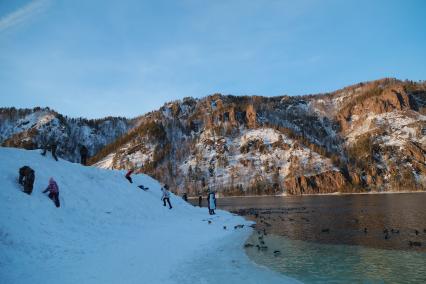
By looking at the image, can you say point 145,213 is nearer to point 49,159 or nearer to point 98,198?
point 98,198

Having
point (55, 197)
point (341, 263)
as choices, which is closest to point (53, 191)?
point (55, 197)

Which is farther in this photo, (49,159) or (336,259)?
(49,159)

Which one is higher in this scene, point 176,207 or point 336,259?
point 176,207

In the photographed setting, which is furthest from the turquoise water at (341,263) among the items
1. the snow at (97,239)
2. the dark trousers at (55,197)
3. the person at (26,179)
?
the person at (26,179)

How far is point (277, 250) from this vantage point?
28359 millimetres

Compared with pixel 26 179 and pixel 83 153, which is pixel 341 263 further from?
pixel 83 153

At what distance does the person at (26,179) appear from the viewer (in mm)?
23906

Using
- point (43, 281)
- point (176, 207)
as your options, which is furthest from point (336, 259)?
point (176, 207)

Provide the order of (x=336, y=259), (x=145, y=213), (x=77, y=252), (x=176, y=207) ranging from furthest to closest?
1. (x=176, y=207)
2. (x=145, y=213)
3. (x=336, y=259)
4. (x=77, y=252)

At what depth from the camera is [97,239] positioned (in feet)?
76.9

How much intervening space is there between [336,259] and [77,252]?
669 inches

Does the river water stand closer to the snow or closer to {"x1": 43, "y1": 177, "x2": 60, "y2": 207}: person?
the snow

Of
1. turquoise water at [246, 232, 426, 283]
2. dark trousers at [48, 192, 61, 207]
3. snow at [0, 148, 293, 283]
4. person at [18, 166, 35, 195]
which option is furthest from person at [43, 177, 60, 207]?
turquoise water at [246, 232, 426, 283]

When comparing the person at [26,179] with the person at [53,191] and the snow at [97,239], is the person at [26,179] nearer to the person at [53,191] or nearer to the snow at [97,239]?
the snow at [97,239]
